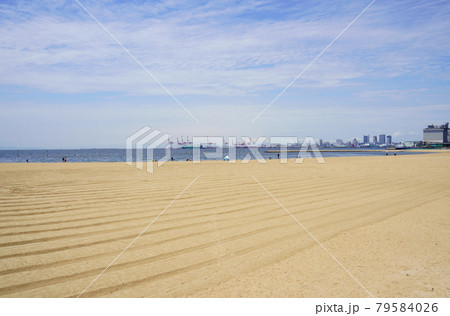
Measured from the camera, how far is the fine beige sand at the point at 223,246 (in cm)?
308

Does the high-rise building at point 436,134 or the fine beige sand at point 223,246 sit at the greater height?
the high-rise building at point 436,134

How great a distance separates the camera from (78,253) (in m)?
3.89

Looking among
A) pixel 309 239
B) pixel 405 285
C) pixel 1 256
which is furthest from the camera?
pixel 309 239

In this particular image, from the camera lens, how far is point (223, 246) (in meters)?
4.21

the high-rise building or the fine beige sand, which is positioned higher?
the high-rise building

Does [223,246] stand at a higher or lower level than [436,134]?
lower

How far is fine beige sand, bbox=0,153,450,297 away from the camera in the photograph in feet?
10.1

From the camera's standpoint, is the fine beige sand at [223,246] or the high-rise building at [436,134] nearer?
the fine beige sand at [223,246]

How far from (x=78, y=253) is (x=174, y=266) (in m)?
1.26

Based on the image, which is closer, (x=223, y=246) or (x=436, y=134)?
(x=223, y=246)

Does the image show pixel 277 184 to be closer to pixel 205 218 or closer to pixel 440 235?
pixel 205 218
